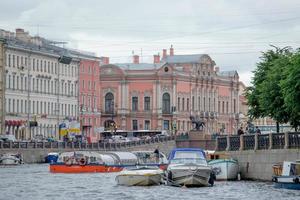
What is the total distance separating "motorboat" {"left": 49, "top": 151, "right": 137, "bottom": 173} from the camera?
306ft

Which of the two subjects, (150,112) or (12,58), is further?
(150,112)

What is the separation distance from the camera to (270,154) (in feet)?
243

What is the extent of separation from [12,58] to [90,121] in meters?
26.2

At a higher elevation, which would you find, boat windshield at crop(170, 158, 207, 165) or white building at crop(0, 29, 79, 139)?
white building at crop(0, 29, 79, 139)

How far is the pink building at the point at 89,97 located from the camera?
528ft

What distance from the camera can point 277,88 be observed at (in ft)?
275

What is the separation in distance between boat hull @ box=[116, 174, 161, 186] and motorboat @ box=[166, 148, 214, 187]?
124 centimetres

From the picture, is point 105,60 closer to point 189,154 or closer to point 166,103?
point 166,103

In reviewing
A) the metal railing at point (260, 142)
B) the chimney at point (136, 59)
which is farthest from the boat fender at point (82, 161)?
the chimney at point (136, 59)

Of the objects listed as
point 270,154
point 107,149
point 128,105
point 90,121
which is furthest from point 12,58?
point 270,154

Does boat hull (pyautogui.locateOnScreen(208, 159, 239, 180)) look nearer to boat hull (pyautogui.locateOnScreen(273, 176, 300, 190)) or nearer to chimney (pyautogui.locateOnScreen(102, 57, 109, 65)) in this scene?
boat hull (pyautogui.locateOnScreen(273, 176, 300, 190))

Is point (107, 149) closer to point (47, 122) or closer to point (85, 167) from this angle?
point (47, 122)

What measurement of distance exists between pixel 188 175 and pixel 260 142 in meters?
10.6

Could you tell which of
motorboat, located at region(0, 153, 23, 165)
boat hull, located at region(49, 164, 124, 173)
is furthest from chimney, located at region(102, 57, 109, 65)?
boat hull, located at region(49, 164, 124, 173)
